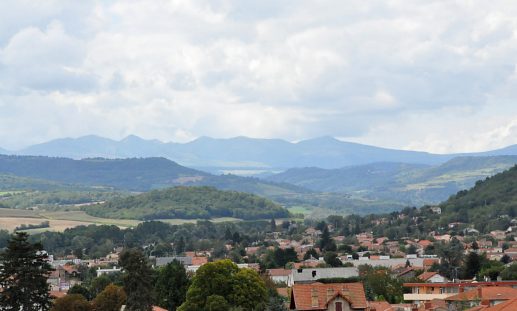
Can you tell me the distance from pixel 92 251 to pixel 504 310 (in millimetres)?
144727

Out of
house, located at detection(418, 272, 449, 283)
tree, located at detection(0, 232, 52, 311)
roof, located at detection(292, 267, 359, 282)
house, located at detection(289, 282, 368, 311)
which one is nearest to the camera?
tree, located at detection(0, 232, 52, 311)

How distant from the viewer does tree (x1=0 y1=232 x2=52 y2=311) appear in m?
48.7

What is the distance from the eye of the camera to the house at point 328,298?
52969mm

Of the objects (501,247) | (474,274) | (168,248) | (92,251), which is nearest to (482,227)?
(501,247)

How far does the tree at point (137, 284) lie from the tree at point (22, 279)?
10956mm

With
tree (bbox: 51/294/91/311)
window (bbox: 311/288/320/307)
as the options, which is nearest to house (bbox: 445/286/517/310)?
window (bbox: 311/288/320/307)

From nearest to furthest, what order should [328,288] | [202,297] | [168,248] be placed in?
[328,288] < [202,297] < [168,248]

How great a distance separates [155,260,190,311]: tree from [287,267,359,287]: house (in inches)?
983

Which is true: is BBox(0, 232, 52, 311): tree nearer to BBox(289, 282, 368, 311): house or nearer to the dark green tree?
BBox(289, 282, 368, 311): house

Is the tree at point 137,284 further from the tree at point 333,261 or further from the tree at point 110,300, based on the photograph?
the tree at point 333,261

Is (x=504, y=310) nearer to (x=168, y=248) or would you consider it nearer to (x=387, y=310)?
(x=387, y=310)

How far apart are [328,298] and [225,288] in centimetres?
1454

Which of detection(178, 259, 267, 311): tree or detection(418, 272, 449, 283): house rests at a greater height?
detection(178, 259, 267, 311): tree

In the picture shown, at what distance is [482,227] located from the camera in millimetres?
184000
